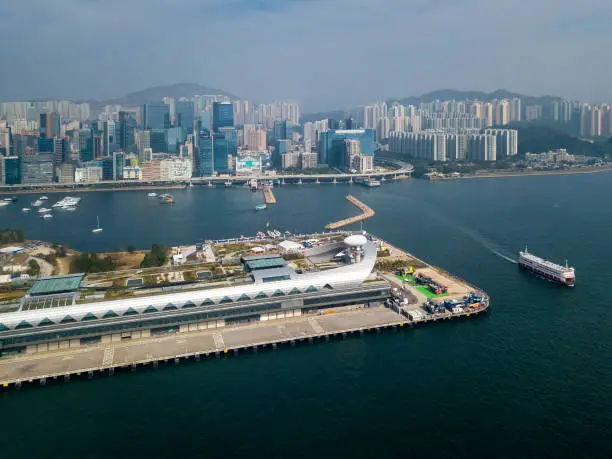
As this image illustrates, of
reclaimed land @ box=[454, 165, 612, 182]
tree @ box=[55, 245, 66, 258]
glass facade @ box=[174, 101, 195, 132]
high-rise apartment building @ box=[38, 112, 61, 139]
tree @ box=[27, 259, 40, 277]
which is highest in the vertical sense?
glass facade @ box=[174, 101, 195, 132]

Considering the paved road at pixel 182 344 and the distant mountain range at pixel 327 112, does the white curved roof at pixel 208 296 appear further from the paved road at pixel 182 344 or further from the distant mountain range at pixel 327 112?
the distant mountain range at pixel 327 112

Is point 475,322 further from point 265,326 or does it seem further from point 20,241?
point 20,241

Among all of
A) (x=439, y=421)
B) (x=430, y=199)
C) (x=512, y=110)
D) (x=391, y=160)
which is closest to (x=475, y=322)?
(x=439, y=421)

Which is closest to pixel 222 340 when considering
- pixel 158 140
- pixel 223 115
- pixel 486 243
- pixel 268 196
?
pixel 486 243

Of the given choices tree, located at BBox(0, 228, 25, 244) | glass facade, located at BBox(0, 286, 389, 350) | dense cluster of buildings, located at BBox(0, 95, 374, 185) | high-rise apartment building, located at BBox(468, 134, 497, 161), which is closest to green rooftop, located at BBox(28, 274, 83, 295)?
glass facade, located at BBox(0, 286, 389, 350)

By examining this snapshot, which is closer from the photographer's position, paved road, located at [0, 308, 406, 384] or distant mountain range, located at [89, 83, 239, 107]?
paved road, located at [0, 308, 406, 384]

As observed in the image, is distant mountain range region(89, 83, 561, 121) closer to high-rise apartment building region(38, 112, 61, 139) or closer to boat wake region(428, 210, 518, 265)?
high-rise apartment building region(38, 112, 61, 139)

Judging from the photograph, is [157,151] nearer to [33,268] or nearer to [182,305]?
[33,268]

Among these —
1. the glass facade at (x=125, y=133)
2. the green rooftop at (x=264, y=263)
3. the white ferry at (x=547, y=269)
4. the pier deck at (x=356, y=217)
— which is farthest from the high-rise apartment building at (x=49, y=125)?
the white ferry at (x=547, y=269)

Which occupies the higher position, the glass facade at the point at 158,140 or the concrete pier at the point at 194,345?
the glass facade at the point at 158,140
